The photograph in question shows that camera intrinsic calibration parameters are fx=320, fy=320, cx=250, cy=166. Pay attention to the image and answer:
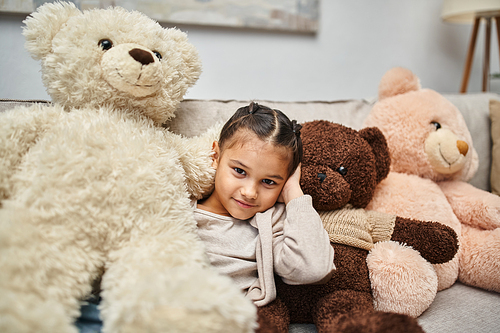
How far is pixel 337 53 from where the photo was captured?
1.72 m

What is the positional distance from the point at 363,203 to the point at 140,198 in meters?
0.62

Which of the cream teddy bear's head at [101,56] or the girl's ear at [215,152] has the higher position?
the cream teddy bear's head at [101,56]

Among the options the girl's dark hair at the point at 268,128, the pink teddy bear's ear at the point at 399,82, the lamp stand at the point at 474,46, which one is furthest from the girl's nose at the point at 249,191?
the lamp stand at the point at 474,46

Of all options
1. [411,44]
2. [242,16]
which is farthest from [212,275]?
[411,44]

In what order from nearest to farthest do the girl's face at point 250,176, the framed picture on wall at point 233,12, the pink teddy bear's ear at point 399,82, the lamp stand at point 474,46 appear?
→ the girl's face at point 250,176
the pink teddy bear's ear at point 399,82
the framed picture on wall at point 233,12
the lamp stand at point 474,46

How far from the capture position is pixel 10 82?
111 cm

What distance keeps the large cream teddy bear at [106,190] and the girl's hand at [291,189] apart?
0.70 ft

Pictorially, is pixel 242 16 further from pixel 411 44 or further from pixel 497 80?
pixel 497 80

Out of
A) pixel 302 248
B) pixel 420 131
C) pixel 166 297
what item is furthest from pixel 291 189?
pixel 420 131

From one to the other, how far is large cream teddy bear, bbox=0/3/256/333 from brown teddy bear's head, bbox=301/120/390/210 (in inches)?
11.4

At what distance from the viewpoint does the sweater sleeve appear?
0.72 metres

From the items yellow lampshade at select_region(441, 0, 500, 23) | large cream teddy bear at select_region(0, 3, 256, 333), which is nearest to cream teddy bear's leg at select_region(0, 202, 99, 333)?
large cream teddy bear at select_region(0, 3, 256, 333)

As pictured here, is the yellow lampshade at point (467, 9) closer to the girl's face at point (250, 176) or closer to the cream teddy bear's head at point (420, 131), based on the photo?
the cream teddy bear's head at point (420, 131)

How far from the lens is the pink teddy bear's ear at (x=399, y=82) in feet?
3.87
